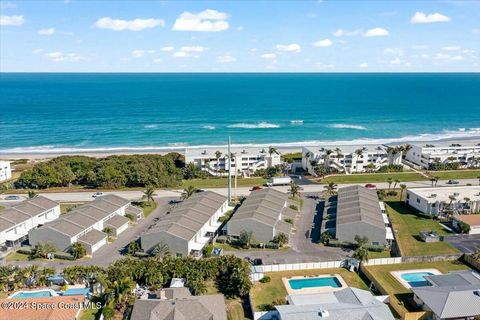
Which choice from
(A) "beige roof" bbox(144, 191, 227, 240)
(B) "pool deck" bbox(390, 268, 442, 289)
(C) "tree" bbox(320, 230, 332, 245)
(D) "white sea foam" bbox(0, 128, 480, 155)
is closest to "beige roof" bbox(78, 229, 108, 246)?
(A) "beige roof" bbox(144, 191, 227, 240)

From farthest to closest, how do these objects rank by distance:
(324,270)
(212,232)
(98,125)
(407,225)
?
(98,125) → (407,225) → (212,232) → (324,270)

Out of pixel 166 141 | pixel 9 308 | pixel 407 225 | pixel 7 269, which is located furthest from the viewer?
pixel 166 141

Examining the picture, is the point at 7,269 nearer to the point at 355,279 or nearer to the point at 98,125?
the point at 355,279

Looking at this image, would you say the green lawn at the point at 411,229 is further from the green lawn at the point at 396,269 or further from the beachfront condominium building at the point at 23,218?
the beachfront condominium building at the point at 23,218

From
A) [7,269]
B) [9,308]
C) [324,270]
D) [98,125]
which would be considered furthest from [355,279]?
[98,125]

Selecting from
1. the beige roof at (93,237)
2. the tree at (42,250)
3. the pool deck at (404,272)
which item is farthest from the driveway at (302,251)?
the tree at (42,250)

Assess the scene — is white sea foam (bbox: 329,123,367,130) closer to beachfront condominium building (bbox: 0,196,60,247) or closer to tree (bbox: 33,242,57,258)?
beachfront condominium building (bbox: 0,196,60,247)

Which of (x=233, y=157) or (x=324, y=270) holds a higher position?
(x=233, y=157)
